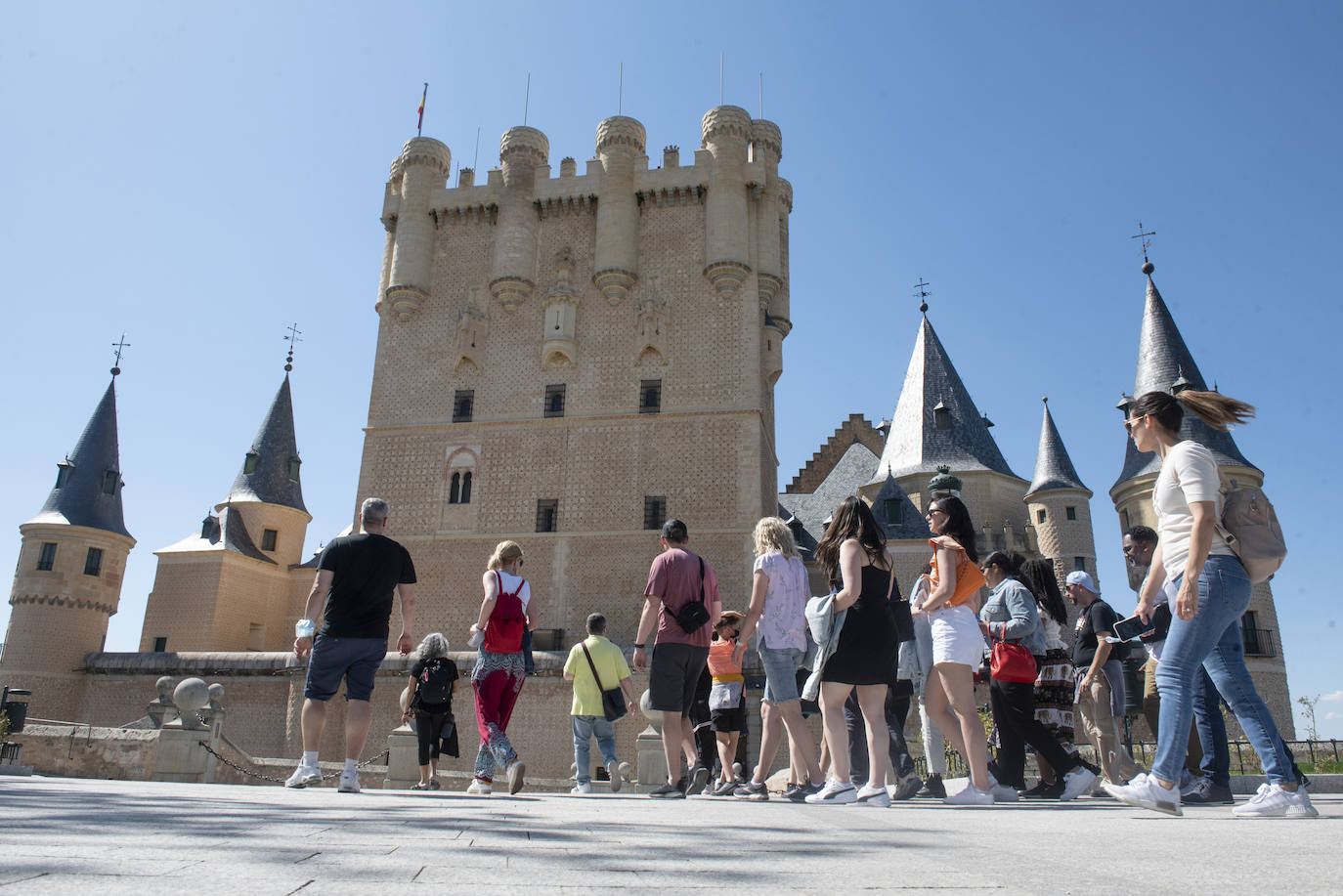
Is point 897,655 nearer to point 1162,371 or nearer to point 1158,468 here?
point 1158,468

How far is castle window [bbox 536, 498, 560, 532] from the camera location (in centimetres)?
2241

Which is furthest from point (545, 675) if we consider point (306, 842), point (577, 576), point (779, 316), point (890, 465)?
point (306, 842)

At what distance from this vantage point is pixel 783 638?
5266 mm

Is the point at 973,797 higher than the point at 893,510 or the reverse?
the reverse

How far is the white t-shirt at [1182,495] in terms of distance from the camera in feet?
11.2

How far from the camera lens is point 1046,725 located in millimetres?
5395

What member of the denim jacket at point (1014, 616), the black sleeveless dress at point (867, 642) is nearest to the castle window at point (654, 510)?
the denim jacket at point (1014, 616)

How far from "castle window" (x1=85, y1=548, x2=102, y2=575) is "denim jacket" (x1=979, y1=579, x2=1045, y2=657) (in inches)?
1014

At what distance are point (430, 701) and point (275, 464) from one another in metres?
26.5

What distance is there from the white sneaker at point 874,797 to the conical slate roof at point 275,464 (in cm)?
2859

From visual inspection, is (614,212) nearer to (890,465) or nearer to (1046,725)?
(890,465)

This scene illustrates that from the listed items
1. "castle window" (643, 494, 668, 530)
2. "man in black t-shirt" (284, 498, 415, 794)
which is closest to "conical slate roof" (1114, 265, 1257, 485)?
"castle window" (643, 494, 668, 530)

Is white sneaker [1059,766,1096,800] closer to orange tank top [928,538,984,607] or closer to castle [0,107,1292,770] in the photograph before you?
orange tank top [928,538,984,607]

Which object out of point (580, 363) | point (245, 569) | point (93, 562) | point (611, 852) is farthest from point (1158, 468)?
point (93, 562)
